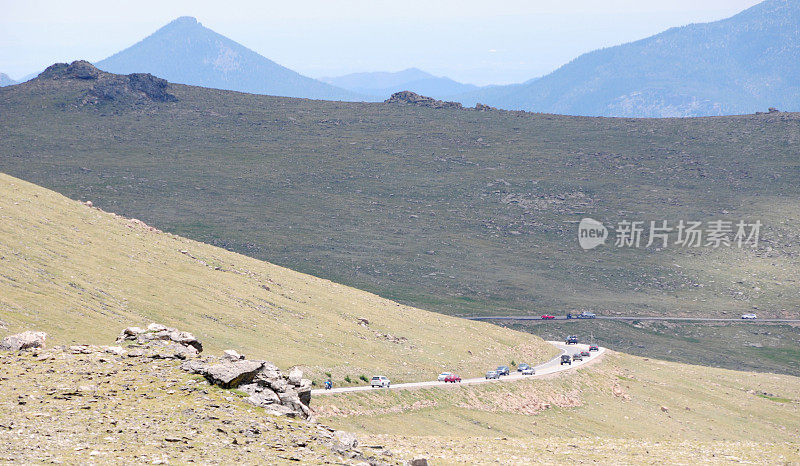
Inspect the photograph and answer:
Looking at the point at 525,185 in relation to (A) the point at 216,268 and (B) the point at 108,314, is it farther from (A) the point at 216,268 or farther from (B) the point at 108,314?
(B) the point at 108,314

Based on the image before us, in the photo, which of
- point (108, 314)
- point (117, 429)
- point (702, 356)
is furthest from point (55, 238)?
point (702, 356)

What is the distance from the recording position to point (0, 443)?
23062 mm

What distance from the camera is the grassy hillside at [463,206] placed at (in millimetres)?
137625

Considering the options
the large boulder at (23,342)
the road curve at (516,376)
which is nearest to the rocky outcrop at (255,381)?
the large boulder at (23,342)

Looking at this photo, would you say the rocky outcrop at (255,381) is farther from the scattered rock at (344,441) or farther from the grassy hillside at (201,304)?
the grassy hillside at (201,304)

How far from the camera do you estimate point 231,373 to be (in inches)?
1163

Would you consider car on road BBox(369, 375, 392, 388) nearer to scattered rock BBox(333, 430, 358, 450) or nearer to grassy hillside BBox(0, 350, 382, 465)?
grassy hillside BBox(0, 350, 382, 465)

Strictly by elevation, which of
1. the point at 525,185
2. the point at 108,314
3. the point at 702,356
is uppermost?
the point at 525,185

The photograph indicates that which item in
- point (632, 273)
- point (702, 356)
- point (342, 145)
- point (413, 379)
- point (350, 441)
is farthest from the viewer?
point (342, 145)

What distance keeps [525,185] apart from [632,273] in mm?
41842

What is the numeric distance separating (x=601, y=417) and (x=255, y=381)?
135 feet

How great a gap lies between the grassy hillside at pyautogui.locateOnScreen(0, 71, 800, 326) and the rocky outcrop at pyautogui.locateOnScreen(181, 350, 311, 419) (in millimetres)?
91735

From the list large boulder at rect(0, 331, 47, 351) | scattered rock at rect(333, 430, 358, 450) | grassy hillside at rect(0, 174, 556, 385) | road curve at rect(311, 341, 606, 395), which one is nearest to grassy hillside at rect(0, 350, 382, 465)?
scattered rock at rect(333, 430, 358, 450)

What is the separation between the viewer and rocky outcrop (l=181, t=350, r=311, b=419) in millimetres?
29297
